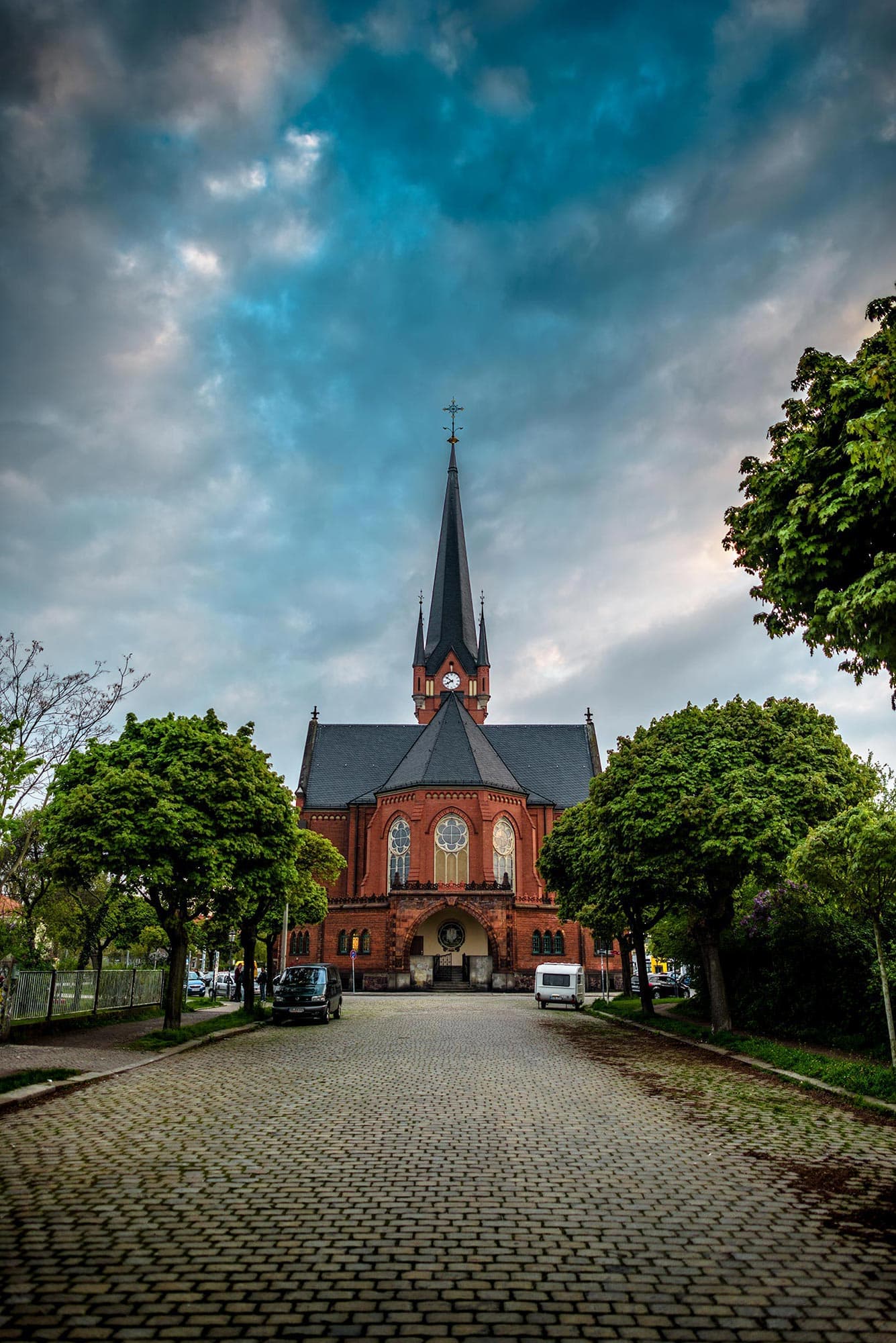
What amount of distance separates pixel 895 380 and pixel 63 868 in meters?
18.5

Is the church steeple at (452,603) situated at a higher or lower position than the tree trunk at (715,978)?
higher

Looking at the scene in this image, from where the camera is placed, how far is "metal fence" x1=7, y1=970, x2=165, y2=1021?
1953cm

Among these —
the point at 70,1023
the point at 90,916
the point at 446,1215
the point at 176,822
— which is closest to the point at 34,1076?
the point at 176,822

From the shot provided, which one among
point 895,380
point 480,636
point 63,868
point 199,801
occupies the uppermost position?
point 480,636

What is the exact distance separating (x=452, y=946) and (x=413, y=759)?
12826mm

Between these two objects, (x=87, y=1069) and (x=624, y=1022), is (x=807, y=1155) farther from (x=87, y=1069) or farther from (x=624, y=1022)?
(x=624, y=1022)

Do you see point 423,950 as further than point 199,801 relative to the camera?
Yes

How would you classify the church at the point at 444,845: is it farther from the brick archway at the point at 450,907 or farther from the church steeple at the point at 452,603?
the church steeple at the point at 452,603

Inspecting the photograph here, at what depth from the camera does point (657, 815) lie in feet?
65.0

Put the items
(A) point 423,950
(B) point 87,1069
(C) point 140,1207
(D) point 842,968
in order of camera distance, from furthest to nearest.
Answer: (A) point 423,950 → (D) point 842,968 → (B) point 87,1069 → (C) point 140,1207

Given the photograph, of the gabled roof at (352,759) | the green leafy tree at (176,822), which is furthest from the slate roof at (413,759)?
the green leafy tree at (176,822)

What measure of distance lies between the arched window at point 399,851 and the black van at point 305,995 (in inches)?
1158

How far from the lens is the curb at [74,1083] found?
1115 cm

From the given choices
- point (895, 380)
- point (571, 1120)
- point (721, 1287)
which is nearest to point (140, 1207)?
point (721, 1287)
